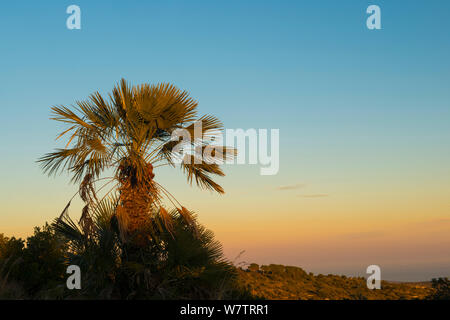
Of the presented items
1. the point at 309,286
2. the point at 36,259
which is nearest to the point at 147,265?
the point at 36,259

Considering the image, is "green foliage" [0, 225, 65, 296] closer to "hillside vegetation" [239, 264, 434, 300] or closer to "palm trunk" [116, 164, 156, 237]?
"palm trunk" [116, 164, 156, 237]

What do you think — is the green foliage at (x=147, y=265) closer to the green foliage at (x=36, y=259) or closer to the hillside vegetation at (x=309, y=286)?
the green foliage at (x=36, y=259)

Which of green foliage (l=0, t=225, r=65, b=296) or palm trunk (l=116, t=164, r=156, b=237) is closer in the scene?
palm trunk (l=116, t=164, r=156, b=237)

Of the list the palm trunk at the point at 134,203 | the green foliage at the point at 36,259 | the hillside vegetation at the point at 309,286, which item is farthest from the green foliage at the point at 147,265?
the hillside vegetation at the point at 309,286

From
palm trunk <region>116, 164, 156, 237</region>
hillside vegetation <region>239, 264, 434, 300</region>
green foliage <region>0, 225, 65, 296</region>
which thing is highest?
palm trunk <region>116, 164, 156, 237</region>

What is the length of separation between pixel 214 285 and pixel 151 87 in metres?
5.58

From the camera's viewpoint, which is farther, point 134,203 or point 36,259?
point 36,259

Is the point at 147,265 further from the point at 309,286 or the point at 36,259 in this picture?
the point at 309,286

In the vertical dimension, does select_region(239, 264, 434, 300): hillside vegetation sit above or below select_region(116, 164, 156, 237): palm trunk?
below

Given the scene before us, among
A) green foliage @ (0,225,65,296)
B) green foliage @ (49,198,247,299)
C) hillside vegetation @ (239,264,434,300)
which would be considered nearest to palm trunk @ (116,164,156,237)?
green foliage @ (49,198,247,299)
